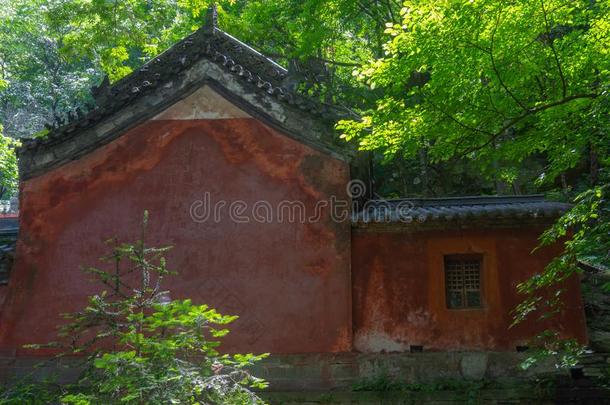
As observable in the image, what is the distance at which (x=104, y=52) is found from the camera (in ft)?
44.0

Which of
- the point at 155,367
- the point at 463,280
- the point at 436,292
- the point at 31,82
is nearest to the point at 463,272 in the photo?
the point at 463,280

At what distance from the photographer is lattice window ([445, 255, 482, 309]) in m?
8.52

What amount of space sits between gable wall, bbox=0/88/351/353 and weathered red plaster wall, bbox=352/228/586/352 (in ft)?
1.13

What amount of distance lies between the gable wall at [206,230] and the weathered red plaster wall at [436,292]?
0.34 meters

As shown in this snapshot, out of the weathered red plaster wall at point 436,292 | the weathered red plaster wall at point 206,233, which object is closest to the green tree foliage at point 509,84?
the weathered red plaster wall at point 436,292

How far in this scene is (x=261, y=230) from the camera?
28.0 ft

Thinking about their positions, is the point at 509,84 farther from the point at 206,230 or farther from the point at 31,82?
the point at 31,82

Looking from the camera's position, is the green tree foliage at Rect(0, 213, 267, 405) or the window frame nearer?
the green tree foliage at Rect(0, 213, 267, 405)

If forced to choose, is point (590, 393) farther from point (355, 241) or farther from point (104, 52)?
point (104, 52)

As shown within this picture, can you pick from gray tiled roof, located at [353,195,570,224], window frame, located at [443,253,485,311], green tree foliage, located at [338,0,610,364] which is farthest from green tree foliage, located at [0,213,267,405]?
window frame, located at [443,253,485,311]

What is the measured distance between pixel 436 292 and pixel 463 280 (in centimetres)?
54

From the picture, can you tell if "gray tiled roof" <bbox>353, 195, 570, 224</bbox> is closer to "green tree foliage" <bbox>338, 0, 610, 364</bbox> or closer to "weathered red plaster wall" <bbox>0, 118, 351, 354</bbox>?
"weathered red plaster wall" <bbox>0, 118, 351, 354</bbox>

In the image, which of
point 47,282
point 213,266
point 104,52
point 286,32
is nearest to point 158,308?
point 213,266

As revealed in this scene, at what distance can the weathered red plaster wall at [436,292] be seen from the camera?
8.22m
